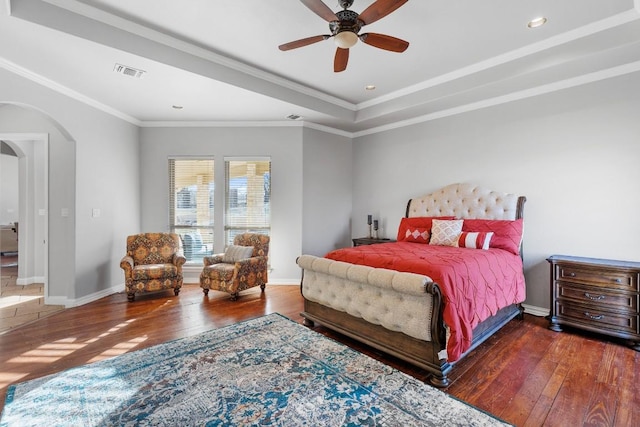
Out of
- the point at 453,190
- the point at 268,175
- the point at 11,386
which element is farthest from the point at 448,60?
the point at 11,386

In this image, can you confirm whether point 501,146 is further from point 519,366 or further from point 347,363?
point 347,363

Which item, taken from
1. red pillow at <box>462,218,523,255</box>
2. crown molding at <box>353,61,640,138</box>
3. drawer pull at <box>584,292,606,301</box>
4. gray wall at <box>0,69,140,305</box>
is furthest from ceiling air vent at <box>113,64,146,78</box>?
drawer pull at <box>584,292,606,301</box>

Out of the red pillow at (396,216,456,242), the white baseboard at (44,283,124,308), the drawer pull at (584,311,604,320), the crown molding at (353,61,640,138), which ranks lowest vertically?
the white baseboard at (44,283,124,308)

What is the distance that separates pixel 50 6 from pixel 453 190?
4.83 metres

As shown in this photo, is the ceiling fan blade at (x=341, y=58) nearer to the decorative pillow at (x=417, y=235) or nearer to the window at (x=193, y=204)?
the decorative pillow at (x=417, y=235)

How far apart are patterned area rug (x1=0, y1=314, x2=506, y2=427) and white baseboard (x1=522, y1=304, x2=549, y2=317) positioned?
246cm

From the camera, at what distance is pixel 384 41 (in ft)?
8.17

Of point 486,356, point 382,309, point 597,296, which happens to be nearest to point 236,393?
point 382,309

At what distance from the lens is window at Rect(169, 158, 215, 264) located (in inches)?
209

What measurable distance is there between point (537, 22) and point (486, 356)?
3116mm

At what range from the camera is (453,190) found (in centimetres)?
439

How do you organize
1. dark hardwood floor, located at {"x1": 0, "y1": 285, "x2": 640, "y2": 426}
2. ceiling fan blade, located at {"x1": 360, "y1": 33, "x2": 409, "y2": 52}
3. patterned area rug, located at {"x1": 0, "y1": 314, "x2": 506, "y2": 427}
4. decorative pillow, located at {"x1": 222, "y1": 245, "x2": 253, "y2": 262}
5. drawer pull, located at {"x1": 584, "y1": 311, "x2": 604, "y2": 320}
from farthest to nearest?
decorative pillow, located at {"x1": 222, "y1": 245, "x2": 253, "y2": 262}
drawer pull, located at {"x1": 584, "y1": 311, "x2": 604, "y2": 320}
ceiling fan blade, located at {"x1": 360, "y1": 33, "x2": 409, "y2": 52}
dark hardwood floor, located at {"x1": 0, "y1": 285, "x2": 640, "y2": 426}
patterned area rug, located at {"x1": 0, "y1": 314, "x2": 506, "y2": 427}

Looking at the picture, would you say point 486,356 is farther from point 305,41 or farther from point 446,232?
point 305,41

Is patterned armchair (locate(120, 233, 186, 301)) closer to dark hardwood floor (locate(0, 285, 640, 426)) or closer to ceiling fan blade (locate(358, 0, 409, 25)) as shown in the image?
dark hardwood floor (locate(0, 285, 640, 426))
